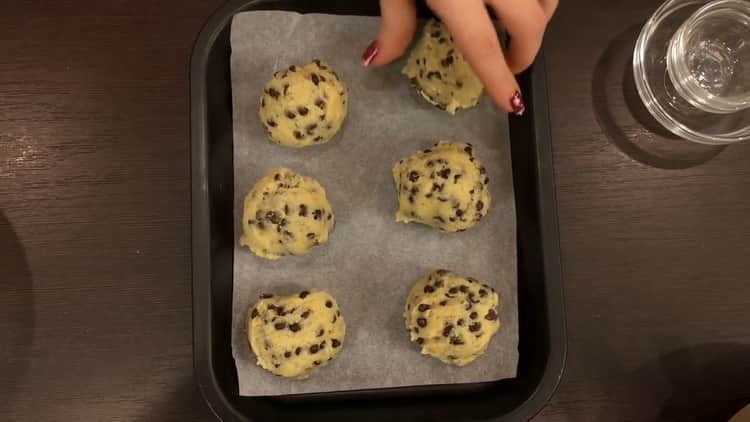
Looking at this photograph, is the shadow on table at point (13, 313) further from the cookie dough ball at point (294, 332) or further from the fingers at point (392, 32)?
the fingers at point (392, 32)

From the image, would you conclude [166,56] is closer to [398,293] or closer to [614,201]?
[398,293]

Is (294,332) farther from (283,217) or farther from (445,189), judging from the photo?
Result: (445,189)

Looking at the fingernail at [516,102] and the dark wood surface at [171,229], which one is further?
the dark wood surface at [171,229]

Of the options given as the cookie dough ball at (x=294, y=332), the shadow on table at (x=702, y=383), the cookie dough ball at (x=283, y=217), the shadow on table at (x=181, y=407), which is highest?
the cookie dough ball at (x=283, y=217)

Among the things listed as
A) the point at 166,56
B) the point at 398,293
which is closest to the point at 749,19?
the point at 398,293

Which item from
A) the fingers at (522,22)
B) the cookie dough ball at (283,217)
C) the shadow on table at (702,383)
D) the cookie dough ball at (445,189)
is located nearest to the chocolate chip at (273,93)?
the cookie dough ball at (283,217)

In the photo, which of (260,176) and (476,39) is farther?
(260,176)

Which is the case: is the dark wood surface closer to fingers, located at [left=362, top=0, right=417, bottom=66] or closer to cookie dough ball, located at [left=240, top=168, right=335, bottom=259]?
cookie dough ball, located at [left=240, top=168, right=335, bottom=259]
